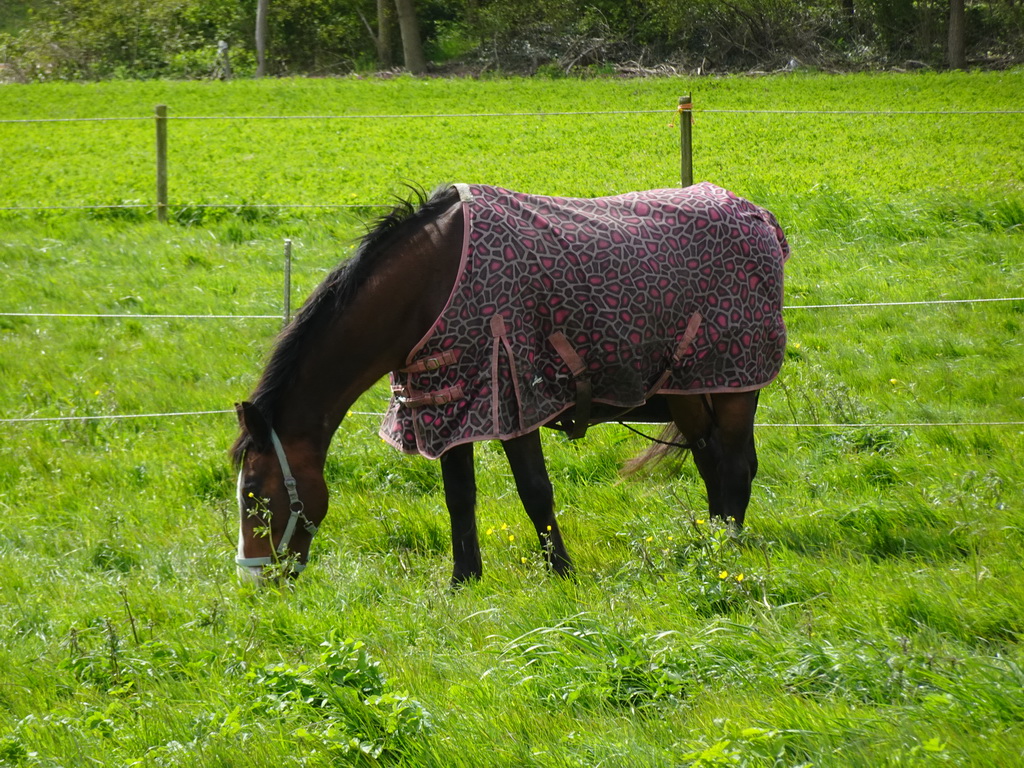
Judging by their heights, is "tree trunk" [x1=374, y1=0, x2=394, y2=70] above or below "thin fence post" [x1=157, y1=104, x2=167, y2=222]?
above

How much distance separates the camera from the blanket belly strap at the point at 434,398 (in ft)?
13.9

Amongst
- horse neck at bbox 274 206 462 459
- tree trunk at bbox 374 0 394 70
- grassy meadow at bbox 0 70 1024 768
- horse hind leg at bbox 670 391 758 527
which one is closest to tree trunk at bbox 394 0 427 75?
tree trunk at bbox 374 0 394 70

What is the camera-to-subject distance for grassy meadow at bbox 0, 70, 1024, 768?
2.79 meters

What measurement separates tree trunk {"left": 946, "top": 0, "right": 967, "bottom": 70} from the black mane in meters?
25.0

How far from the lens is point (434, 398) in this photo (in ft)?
14.0

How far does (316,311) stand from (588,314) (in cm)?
106

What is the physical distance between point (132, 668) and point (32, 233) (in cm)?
960

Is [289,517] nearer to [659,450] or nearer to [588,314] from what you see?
[588,314]

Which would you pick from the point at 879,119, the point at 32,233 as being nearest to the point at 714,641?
the point at 32,233

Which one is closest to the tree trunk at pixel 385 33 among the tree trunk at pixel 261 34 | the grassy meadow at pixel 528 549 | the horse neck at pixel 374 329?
the tree trunk at pixel 261 34

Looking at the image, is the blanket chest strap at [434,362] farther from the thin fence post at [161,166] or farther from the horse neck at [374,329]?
the thin fence post at [161,166]

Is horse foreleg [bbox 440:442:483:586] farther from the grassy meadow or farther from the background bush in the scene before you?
the background bush

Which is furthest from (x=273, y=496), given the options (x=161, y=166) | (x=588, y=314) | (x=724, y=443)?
(x=161, y=166)

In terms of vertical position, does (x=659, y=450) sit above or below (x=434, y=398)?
below
